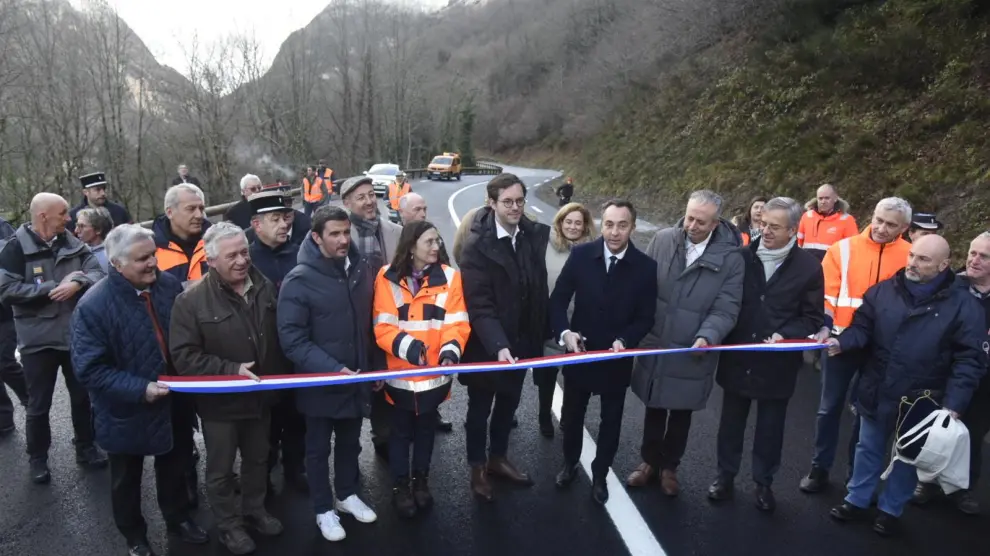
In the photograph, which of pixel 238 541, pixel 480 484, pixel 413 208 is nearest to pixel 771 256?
pixel 480 484

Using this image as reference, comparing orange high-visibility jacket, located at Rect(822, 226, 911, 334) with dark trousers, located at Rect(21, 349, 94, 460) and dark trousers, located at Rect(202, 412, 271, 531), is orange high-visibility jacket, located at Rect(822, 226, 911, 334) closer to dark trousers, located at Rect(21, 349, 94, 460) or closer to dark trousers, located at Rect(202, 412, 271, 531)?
dark trousers, located at Rect(202, 412, 271, 531)

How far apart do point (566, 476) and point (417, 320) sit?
166cm

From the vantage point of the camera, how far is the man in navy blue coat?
3.32 metres

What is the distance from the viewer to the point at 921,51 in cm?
1502

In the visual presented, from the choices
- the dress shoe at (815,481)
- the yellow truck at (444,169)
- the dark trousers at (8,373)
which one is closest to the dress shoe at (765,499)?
the dress shoe at (815,481)

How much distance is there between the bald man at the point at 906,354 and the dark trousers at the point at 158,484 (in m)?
4.28

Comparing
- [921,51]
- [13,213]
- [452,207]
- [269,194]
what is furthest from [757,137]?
[13,213]

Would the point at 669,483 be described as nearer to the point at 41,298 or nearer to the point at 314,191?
the point at 41,298

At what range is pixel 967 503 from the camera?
4184 millimetres

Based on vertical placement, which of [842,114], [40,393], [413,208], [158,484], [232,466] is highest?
[842,114]

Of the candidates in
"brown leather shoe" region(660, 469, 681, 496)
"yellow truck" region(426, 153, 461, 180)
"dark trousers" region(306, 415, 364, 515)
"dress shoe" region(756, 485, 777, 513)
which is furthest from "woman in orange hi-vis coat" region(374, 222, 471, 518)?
"yellow truck" region(426, 153, 461, 180)

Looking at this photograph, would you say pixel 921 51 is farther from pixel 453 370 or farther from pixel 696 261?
pixel 453 370

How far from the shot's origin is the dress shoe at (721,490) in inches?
169

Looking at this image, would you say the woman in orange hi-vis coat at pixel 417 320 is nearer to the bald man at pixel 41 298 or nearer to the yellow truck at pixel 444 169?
the bald man at pixel 41 298
